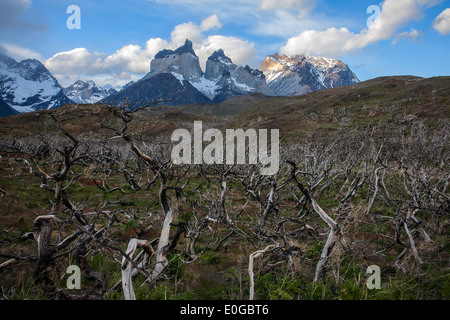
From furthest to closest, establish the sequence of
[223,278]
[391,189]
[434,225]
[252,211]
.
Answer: [391,189]
[252,211]
[434,225]
[223,278]

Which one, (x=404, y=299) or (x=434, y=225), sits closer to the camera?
(x=404, y=299)

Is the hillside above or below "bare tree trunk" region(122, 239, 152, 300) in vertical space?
above

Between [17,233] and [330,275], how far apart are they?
10.3 metres

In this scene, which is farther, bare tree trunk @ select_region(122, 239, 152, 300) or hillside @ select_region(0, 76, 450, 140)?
hillside @ select_region(0, 76, 450, 140)

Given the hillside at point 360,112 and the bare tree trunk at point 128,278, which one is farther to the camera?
the hillside at point 360,112

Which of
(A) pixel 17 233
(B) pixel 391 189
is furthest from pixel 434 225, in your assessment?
(A) pixel 17 233

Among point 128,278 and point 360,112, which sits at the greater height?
point 360,112

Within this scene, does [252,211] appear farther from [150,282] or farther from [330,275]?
[150,282]

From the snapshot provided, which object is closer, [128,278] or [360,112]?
[128,278]

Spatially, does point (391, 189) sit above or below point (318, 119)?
below

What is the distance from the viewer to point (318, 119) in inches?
2304

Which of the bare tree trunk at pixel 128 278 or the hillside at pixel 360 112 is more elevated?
the hillside at pixel 360 112
